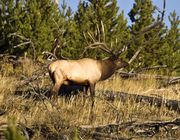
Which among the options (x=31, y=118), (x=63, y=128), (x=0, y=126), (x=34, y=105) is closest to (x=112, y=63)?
(x=34, y=105)

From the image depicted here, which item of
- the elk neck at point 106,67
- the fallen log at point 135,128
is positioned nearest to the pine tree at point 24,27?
the elk neck at point 106,67

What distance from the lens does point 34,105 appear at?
7816mm

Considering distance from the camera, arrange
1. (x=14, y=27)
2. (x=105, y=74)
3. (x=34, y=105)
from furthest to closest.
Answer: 1. (x=14, y=27)
2. (x=105, y=74)
3. (x=34, y=105)

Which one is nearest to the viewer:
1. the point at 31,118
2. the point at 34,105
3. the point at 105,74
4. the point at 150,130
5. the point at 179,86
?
the point at 150,130

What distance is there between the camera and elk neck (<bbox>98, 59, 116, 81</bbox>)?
997 centimetres

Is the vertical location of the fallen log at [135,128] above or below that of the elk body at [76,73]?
below

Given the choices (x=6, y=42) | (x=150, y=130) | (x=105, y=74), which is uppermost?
(x=6, y=42)

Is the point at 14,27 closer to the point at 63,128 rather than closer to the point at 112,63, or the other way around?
the point at 112,63

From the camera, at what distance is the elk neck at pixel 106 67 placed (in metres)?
9.97

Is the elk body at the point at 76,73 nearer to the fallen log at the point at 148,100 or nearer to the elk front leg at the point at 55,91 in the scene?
the elk front leg at the point at 55,91

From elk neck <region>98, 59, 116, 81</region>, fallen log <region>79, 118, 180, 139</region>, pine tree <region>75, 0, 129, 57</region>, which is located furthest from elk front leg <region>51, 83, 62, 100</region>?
pine tree <region>75, 0, 129, 57</region>

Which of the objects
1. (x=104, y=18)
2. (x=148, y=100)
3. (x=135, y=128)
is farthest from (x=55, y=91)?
(x=104, y=18)

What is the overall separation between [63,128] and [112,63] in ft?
15.3

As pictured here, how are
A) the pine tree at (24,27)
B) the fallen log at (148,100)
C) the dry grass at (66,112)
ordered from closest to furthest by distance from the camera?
1. the dry grass at (66,112)
2. the fallen log at (148,100)
3. the pine tree at (24,27)
